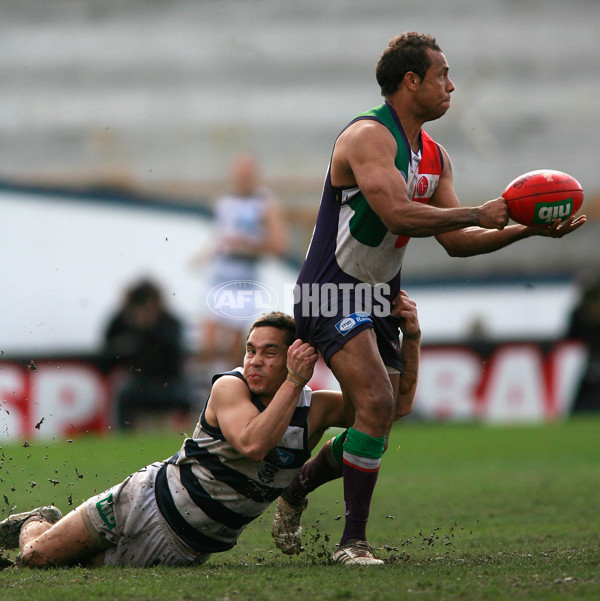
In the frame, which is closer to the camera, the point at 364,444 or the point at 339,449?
the point at 364,444

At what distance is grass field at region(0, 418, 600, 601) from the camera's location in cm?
413

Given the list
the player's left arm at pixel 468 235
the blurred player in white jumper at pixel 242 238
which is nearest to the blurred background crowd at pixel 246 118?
the blurred player in white jumper at pixel 242 238

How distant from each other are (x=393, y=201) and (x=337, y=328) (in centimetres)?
65

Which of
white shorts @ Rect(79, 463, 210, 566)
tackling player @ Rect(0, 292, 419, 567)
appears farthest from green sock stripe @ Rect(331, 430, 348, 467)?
white shorts @ Rect(79, 463, 210, 566)

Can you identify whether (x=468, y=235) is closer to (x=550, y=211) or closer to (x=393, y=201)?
(x=550, y=211)

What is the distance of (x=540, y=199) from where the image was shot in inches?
195

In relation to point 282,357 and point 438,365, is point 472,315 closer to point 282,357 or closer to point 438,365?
point 438,365

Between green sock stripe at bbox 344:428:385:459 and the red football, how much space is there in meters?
1.22

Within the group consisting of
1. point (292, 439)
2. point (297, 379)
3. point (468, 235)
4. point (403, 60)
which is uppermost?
point (403, 60)

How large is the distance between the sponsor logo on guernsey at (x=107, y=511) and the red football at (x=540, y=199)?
229cm

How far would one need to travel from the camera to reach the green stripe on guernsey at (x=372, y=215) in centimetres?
506

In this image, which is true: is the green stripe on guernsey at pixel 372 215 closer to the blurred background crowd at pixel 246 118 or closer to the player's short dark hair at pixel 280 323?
the player's short dark hair at pixel 280 323

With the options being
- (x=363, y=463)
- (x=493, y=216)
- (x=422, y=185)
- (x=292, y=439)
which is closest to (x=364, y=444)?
(x=363, y=463)

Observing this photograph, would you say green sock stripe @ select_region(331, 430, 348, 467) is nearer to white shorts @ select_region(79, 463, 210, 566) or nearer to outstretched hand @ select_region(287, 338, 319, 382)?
outstretched hand @ select_region(287, 338, 319, 382)
